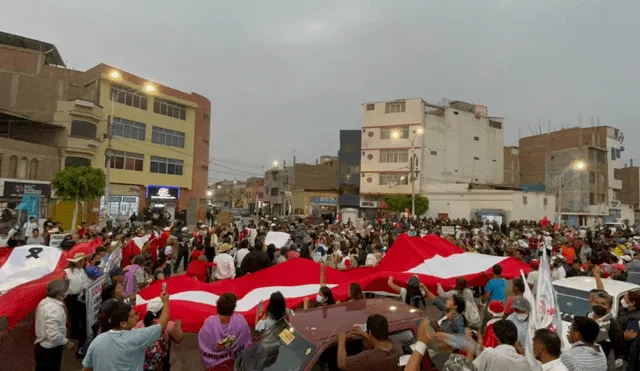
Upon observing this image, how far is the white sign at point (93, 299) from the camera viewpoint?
5832mm

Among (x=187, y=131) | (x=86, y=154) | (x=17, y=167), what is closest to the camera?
(x=17, y=167)

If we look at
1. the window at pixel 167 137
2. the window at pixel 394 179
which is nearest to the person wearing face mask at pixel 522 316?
the window at pixel 167 137

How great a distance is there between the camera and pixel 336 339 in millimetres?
3988

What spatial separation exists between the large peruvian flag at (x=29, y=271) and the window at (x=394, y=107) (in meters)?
48.3

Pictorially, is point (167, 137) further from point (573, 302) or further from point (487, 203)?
point (573, 302)

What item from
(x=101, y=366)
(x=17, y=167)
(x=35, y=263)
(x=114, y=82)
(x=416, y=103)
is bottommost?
(x=101, y=366)

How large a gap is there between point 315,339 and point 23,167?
104ft

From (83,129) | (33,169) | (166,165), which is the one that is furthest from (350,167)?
(33,169)

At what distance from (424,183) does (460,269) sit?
43.9 meters

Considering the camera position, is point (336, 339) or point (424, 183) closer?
point (336, 339)

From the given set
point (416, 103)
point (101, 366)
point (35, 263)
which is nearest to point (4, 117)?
point (35, 263)

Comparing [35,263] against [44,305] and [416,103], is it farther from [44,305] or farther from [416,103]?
[416,103]

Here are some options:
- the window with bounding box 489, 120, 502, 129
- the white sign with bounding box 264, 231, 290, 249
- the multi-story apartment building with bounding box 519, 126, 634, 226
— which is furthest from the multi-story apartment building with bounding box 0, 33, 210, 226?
the multi-story apartment building with bounding box 519, 126, 634, 226

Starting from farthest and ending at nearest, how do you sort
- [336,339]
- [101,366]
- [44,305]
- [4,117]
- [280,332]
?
1. [4,117]
2. [44,305]
3. [280,332]
4. [336,339]
5. [101,366]
